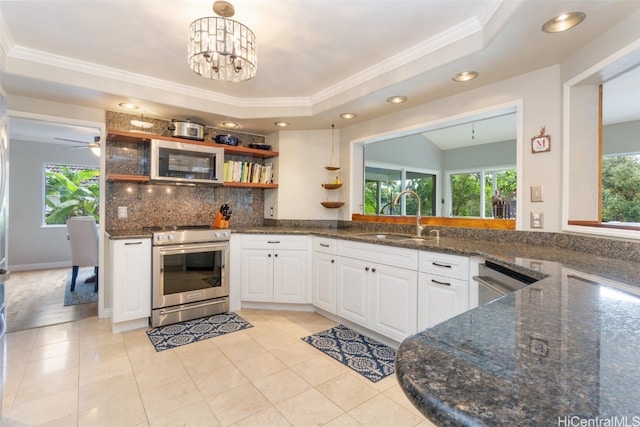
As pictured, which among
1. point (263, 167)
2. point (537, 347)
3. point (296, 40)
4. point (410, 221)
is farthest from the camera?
point (263, 167)

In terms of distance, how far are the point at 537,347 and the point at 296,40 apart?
7.36 feet

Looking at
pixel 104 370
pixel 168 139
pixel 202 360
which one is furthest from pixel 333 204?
pixel 104 370

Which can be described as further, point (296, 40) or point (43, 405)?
point (296, 40)

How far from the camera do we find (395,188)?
18.5ft

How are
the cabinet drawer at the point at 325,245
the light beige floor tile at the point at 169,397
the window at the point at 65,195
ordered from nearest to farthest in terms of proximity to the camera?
1. the light beige floor tile at the point at 169,397
2. the cabinet drawer at the point at 325,245
3. the window at the point at 65,195

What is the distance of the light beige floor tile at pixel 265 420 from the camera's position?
5.27ft

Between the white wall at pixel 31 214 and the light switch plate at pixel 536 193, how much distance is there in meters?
7.12

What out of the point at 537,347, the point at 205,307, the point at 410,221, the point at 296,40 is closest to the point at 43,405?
the point at 205,307

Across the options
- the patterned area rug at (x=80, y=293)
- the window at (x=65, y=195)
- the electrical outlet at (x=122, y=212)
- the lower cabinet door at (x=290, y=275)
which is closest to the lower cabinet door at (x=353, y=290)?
the lower cabinet door at (x=290, y=275)

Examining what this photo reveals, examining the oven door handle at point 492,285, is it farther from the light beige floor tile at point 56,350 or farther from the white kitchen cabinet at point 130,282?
the light beige floor tile at point 56,350

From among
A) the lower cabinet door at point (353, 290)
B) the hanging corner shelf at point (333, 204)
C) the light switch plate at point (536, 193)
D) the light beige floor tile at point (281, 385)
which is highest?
the light switch plate at point (536, 193)

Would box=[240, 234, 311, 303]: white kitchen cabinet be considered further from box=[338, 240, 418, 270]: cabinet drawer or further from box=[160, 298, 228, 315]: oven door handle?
box=[338, 240, 418, 270]: cabinet drawer

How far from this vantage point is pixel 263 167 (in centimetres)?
383

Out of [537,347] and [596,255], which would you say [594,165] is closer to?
[596,255]
